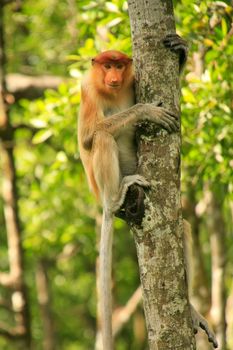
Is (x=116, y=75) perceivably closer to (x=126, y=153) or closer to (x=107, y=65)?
(x=107, y=65)

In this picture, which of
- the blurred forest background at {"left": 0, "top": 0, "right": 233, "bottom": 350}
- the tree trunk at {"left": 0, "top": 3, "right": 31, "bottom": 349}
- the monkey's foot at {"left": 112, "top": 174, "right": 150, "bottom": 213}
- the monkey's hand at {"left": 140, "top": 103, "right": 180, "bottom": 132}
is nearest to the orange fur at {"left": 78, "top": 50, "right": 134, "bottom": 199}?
the monkey's foot at {"left": 112, "top": 174, "right": 150, "bottom": 213}

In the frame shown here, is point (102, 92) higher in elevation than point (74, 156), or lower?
higher

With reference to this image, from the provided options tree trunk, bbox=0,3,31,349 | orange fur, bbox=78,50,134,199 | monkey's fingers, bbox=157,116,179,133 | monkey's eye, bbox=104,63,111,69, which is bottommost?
tree trunk, bbox=0,3,31,349

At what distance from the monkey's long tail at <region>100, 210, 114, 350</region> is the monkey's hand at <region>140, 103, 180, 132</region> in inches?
41.3

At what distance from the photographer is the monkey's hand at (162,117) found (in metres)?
3.70

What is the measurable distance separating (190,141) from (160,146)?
233cm

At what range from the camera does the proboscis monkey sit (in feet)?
14.9

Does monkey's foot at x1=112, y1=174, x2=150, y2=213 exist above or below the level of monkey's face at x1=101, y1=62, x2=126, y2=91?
below

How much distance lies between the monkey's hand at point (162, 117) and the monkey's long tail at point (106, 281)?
105cm

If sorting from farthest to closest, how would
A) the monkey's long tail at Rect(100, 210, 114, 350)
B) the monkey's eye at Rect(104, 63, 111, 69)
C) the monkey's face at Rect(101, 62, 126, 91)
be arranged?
the monkey's eye at Rect(104, 63, 111, 69)
the monkey's face at Rect(101, 62, 126, 91)
the monkey's long tail at Rect(100, 210, 114, 350)

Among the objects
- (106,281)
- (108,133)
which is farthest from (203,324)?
(108,133)

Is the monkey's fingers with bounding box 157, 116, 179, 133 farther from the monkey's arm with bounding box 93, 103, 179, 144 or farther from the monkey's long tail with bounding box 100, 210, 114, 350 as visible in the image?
the monkey's long tail with bounding box 100, 210, 114, 350

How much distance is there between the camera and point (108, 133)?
4742 mm

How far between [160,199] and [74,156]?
365 cm
